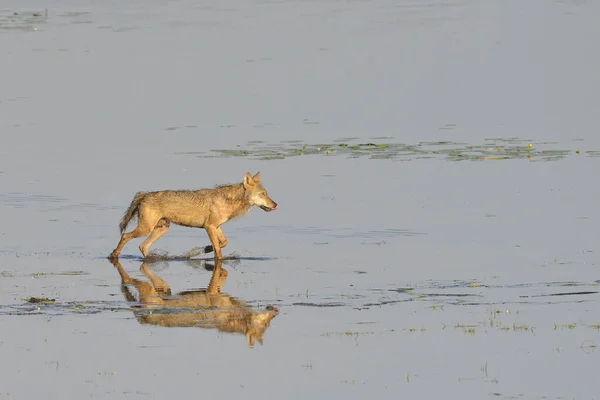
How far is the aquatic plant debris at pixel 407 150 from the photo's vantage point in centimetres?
3019

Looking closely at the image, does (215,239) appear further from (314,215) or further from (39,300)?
(39,300)

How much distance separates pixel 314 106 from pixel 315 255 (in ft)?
54.8

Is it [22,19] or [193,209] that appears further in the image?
[22,19]

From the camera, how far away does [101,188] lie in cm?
2772

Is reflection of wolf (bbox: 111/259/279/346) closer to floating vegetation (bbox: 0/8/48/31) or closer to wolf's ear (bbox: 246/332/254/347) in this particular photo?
wolf's ear (bbox: 246/332/254/347)

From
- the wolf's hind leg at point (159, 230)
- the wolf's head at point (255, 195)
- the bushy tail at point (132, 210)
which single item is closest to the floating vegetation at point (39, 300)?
the bushy tail at point (132, 210)

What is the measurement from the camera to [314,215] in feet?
81.5

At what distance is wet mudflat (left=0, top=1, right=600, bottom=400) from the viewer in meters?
15.0

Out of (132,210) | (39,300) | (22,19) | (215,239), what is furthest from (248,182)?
(22,19)

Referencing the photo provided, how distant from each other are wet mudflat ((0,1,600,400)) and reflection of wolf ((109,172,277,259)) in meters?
0.45

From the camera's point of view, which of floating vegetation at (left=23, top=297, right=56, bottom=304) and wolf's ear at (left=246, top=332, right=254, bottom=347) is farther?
floating vegetation at (left=23, top=297, right=56, bottom=304)

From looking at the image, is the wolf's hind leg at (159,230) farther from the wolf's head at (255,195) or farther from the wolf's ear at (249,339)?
the wolf's ear at (249,339)

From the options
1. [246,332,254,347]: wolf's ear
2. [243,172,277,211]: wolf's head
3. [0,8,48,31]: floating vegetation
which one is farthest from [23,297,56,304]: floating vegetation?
[0,8,48,31]: floating vegetation

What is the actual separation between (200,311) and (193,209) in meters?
5.06
